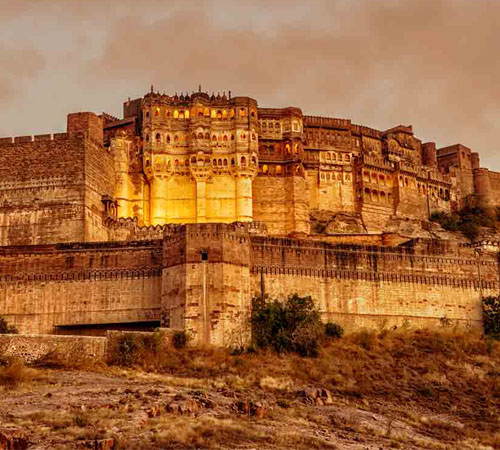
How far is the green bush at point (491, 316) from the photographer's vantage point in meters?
48.3

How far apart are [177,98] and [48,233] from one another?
19.5 m

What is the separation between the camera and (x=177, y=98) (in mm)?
74938

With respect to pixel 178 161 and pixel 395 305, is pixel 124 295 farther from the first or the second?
pixel 178 161

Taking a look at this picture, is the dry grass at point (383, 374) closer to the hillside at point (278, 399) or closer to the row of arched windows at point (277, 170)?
the hillside at point (278, 399)

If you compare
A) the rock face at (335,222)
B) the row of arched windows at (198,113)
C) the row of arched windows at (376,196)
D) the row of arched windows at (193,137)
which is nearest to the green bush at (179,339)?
the row of arched windows at (193,137)

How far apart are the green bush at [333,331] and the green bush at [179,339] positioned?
7.09 metres

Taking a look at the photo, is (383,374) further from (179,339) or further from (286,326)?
(179,339)

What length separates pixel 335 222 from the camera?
7719cm

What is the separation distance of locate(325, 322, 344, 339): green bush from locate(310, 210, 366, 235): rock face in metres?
30.0

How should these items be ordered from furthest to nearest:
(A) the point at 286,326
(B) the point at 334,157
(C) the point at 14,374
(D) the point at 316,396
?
(B) the point at 334,157
(A) the point at 286,326
(D) the point at 316,396
(C) the point at 14,374

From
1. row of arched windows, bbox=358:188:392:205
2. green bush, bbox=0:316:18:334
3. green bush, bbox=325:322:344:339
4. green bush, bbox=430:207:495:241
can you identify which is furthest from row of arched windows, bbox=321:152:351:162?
green bush, bbox=0:316:18:334

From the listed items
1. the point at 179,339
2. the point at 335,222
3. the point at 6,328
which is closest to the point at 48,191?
the point at 6,328

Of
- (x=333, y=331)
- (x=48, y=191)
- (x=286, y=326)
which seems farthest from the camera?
(x=48, y=191)

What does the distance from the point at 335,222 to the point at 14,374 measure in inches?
1866
